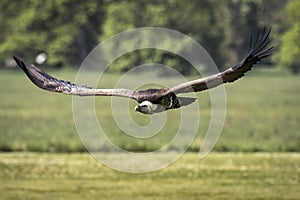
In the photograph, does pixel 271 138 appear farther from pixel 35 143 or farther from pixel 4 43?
pixel 4 43

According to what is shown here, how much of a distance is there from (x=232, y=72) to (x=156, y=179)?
13472 mm

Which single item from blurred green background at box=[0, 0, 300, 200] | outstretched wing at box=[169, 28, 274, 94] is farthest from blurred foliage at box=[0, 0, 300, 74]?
outstretched wing at box=[169, 28, 274, 94]

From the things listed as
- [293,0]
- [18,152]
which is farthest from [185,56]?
[18,152]

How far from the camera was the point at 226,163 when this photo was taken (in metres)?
27.9

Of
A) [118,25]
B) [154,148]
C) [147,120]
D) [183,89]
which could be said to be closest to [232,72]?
[183,89]

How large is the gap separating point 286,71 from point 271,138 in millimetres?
44456

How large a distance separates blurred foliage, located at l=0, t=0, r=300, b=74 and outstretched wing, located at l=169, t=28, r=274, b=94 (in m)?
43.1

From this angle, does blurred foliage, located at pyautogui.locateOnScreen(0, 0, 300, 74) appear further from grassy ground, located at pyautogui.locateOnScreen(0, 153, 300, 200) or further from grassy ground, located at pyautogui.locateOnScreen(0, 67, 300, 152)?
grassy ground, located at pyautogui.locateOnScreen(0, 153, 300, 200)

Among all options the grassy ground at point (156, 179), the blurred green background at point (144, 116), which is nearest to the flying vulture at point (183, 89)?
the blurred green background at point (144, 116)

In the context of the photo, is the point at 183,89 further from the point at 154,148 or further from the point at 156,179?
the point at 154,148

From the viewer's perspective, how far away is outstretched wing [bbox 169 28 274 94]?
11930 mm

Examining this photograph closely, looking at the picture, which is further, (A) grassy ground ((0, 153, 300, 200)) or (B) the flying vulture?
(A) grassy ground ((0, 153, 300, 200))

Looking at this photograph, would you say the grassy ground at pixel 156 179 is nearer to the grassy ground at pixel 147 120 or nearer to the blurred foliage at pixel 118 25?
the grassy ground at pixel 147 120

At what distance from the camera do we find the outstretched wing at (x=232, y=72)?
11.9 meters
